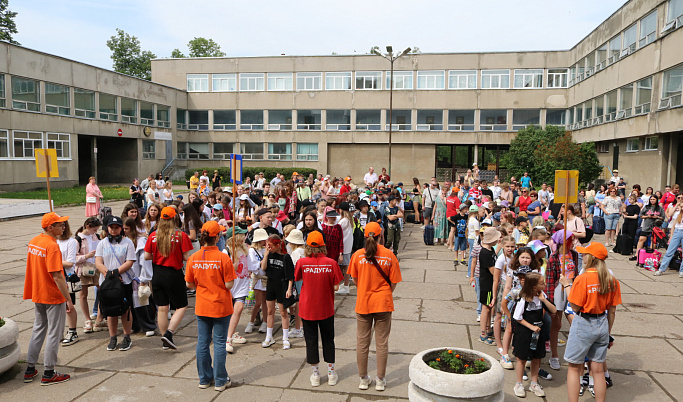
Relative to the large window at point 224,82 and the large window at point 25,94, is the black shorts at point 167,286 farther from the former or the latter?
the large window at point 224,82

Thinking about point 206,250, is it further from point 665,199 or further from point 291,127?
point 291,127

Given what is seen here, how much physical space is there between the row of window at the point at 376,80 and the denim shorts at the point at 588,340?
37761 millimetres

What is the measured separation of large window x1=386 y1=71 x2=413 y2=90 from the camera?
4241 cm

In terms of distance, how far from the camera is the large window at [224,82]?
45406 millimetres

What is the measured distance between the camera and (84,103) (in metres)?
34.2

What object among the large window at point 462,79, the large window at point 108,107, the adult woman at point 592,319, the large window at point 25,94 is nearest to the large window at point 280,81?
the large window at point 108,107

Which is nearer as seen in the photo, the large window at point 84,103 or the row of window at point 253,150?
the large window at point 84,103

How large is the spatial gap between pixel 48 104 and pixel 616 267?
110 ft

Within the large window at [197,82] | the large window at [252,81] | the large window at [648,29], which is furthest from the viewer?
→ the large window at [197,82]

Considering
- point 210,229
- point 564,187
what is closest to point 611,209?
point 564,187

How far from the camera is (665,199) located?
49.6 ft

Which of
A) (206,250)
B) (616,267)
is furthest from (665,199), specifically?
(206,250)

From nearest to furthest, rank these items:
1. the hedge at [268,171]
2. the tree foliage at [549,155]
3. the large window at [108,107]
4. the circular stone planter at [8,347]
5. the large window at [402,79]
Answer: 1. the circular stone planter at [8,347]
2. the tree foliage at [549,155]
3. the large window at [108,107]
4. the large window at [402,79]
5. the hedge at [268,171]

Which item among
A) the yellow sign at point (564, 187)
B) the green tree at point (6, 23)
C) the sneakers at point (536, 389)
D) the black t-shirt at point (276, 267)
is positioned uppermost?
the green tree at point (6, 23)
